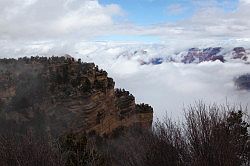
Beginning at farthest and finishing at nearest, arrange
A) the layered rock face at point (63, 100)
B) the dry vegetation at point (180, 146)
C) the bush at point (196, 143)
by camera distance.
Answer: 1. the layered rock face at point (63, 100)
2. the bush at point (196, 143)
3. the dry vegetation at point (180, 146)

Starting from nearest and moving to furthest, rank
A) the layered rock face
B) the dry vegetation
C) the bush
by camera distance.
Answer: the dry vegetation
the bush
the layered rock face

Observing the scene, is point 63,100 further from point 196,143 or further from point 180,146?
point 196,143

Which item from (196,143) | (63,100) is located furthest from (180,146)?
(63,100)

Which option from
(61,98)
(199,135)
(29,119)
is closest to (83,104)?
(61,98)

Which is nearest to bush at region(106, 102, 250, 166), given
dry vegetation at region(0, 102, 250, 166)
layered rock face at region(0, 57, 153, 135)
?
dry vegetation at region(0, 102, 250, 166)

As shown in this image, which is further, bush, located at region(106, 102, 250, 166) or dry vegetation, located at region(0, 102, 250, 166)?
bush, located at region(106, 102, 250, 166)

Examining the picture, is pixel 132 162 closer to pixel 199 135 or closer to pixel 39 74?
Result: pixel 199 135

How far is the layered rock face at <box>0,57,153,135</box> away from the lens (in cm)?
6631

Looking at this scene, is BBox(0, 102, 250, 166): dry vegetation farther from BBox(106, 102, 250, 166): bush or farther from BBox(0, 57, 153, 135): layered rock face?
BBox(0, 57, 153, 135): layered rock face

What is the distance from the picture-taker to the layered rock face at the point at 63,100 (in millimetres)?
66312

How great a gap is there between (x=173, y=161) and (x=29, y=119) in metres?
46.0

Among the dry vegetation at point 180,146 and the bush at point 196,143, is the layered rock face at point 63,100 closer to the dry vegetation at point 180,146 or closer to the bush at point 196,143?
the bush at point 196,143

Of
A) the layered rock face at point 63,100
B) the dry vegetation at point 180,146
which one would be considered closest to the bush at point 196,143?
the dry vegetation at point 180,146

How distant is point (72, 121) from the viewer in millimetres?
66375
